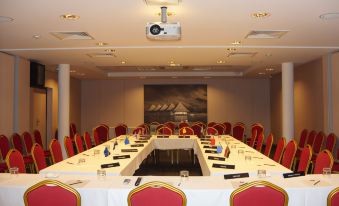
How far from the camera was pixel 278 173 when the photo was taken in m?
5.04

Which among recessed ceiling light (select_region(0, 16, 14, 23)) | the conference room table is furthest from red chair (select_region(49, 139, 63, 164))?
recessed ceiling light (select_region(0, 16, 14, 23))

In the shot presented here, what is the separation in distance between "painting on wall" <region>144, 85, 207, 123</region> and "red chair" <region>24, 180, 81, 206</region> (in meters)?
14.2

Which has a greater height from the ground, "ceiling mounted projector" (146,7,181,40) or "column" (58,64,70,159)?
"ceiling mounted projector" (146,7,181,40)

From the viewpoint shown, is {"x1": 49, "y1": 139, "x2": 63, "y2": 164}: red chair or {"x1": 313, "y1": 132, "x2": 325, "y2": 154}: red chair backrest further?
{"x1": 313, "y1": 132, "x2": 325, "y2": 154}: red chair backrest

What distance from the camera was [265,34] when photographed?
7586 millimetres

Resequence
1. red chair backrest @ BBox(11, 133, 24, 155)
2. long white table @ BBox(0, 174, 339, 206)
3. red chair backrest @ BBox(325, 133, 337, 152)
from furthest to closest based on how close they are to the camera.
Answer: red chair backrest @ BBox(11, 133, 24, 155) → red chair backrest @ BBox(325, 133, 337, 152) → long white table @ BBox(0, 174, 339, 206)

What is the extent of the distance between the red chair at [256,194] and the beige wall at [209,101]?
47.3 feet

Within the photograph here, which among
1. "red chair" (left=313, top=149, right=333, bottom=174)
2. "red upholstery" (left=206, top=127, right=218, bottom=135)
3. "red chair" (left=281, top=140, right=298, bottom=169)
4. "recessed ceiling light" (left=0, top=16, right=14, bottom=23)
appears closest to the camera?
"red chair" (left=313, top=149, right=333, bottom=174)

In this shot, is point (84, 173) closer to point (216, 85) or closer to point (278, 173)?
point (278, 173)

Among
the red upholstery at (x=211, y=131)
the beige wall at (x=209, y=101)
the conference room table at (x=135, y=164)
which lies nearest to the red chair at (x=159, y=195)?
the conference room table at (x=135, y=164)

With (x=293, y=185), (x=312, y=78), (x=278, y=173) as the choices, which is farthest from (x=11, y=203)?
(x=312, y=78)

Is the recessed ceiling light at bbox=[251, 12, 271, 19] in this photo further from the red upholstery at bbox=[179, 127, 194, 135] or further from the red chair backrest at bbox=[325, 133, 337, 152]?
the red upholstery at bbox=[179, 127, 194, 135]

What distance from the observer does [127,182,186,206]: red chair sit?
3303 mm

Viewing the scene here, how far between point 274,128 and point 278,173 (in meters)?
12.0
